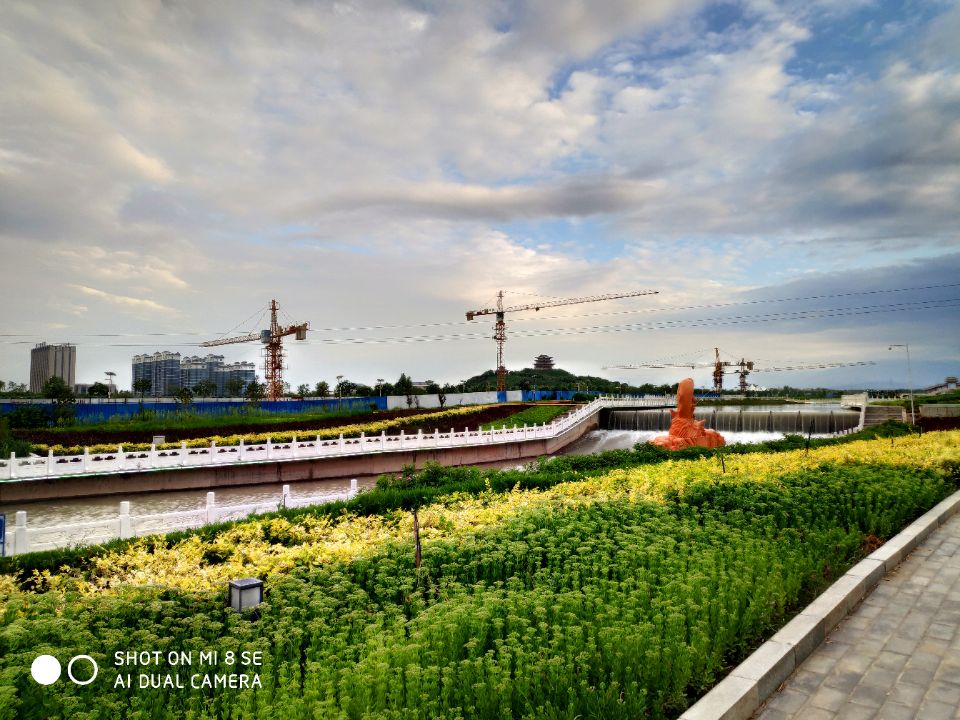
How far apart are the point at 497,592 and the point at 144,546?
5.92 metres

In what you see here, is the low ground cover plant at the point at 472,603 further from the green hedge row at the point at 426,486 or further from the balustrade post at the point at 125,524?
the balustrade post at the point at 125,524

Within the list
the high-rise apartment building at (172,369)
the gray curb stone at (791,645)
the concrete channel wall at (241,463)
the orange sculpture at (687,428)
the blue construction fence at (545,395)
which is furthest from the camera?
the high-rise apartment building at (172,369)

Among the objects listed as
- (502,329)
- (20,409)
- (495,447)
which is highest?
(502,329)

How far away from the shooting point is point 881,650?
17.4 ft

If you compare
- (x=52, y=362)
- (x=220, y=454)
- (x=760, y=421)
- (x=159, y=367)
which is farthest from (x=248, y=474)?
(x=159, y=367)

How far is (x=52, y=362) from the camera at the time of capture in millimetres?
84875

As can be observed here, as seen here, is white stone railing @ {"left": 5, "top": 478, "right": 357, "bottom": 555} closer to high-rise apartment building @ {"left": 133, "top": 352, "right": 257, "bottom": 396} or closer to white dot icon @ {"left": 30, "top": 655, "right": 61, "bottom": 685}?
white dot icon @ {"left": 30, "top": 655, "right": 61, "bottom": 685}

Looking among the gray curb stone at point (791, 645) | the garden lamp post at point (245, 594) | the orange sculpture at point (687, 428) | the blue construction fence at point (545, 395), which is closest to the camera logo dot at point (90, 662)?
the garden lamp post at point (245, 594)

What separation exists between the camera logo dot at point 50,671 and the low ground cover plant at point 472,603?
9cm

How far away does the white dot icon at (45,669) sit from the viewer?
445cm

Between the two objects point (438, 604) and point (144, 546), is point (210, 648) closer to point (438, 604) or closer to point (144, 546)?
point (438, 604)

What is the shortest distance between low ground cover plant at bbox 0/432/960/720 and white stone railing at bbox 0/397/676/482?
14580mm

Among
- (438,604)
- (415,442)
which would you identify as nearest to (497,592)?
(438,604)

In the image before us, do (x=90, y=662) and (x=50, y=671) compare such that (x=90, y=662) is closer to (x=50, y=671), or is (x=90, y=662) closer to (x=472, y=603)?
(x=50, y=671)
